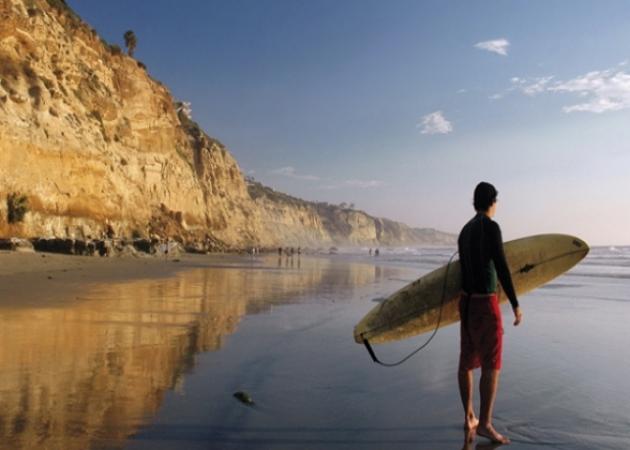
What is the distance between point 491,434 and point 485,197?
1787 mm

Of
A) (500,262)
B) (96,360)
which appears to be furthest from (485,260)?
(96,360)

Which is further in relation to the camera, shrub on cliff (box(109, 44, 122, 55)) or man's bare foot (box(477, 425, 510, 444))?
shrub on cliff (box(109, 44, 122, 55))

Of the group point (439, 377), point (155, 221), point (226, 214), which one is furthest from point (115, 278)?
point (226, 214)

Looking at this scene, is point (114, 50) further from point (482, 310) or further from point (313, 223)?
point (313, 223)

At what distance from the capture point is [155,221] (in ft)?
126

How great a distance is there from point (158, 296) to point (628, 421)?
9.44 meters

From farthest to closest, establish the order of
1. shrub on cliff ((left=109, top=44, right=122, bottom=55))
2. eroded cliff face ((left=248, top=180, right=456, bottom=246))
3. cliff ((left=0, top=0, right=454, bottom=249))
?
eroded cliff face ((left=248, top=180, right=456, bottom=246))
shrub on cliff ((left=109, top=44, right=122, bottom=55))
cliff ((left=0, top=0, right=454, bottom=249))

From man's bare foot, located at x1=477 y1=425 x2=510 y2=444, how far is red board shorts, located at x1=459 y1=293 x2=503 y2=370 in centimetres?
42

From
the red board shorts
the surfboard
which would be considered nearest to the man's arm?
the red board shorts

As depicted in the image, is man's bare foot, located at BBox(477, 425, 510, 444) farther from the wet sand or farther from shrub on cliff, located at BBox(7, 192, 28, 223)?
shrub on cliff, located at BBox(7, 192, 28, 223)

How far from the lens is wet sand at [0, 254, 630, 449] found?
3.42 meters

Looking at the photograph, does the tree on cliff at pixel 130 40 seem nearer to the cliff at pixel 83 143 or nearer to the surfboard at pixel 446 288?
the cliff at pixel 83 143

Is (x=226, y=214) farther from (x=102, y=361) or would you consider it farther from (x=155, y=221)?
(x=102, y=361)

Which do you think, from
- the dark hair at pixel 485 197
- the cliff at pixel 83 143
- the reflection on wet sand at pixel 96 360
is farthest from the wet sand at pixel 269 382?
the cliff at pixel 83 143
